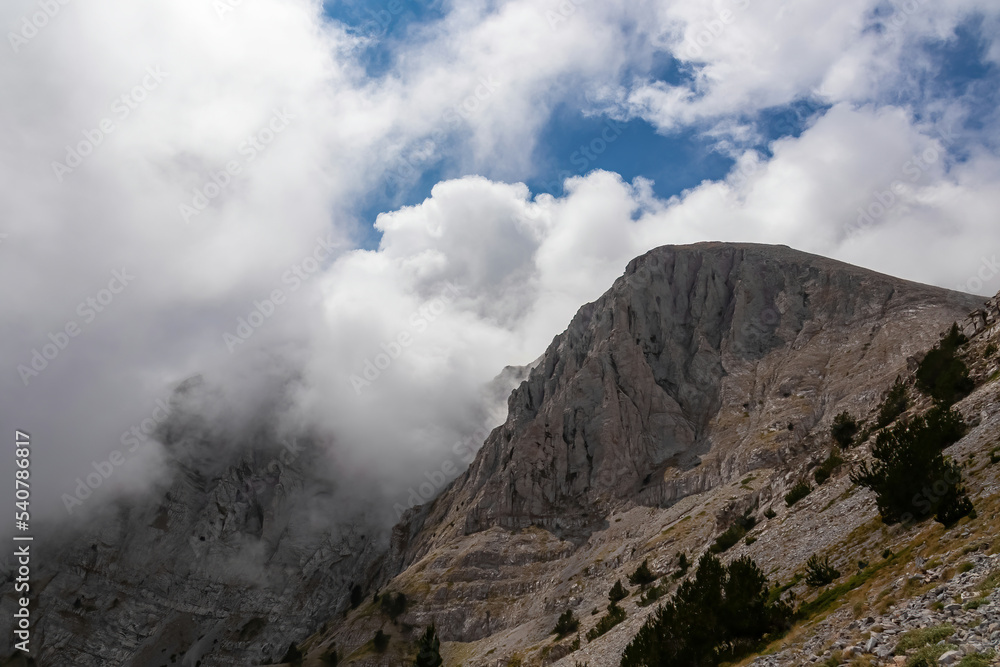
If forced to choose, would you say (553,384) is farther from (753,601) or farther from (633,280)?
(753,601)

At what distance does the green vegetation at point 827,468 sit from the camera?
48.5 metres

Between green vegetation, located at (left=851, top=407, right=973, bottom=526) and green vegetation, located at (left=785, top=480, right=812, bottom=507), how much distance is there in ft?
47.8

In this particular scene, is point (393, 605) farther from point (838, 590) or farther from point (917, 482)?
point (917, 482)

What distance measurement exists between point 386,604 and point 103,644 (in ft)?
336

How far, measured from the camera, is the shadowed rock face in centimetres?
11306

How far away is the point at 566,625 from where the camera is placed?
77688 millimetres

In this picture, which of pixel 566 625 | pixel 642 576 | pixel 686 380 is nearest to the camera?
pixel 642 576

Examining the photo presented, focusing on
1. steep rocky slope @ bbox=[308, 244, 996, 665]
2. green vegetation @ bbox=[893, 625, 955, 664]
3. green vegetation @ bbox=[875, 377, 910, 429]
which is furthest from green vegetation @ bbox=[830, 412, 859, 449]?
green vegetation @ bbox=[893, 625, 955, 664]

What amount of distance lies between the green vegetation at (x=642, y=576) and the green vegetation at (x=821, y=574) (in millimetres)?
46667

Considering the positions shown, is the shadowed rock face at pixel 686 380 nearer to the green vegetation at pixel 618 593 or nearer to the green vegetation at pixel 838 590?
the green vegetation at pixel 618 593

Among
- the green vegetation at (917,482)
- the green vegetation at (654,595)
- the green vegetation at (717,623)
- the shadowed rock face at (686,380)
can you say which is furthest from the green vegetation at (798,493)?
the shadowed rock face at (686,380)

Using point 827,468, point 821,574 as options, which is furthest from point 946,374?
point 821,574

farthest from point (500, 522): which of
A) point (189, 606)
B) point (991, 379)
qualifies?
point (189, 606)

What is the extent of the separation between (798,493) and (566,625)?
3940 cm
